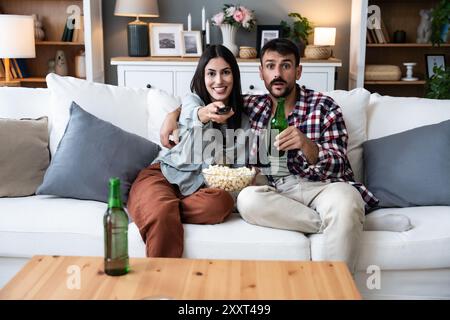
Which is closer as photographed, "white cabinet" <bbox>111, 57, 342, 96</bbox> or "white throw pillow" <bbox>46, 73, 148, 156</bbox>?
"white throw pillow" <bbox>46, 73, 148, 156</bbox>

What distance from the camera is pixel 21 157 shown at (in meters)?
2.44

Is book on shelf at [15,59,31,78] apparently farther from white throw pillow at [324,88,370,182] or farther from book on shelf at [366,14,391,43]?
white throw pillow at [324,88,370,182]

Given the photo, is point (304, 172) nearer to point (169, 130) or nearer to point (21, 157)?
point (169, 130)

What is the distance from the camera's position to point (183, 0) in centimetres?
484

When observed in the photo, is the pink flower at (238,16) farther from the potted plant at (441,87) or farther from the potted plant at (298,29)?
the potted plant at (441,87)

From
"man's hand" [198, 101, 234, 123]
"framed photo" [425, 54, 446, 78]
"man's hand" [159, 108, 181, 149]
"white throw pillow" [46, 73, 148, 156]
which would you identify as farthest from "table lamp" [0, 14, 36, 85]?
"framed photo" [425, 54, 446, 78]

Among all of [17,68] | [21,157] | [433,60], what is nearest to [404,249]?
[21,157]

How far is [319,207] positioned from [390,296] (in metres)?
0.42

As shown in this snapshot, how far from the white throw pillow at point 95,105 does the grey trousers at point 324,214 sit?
2.54ft

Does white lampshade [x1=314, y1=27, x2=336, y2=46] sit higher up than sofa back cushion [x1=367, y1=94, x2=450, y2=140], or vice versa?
white lampshade [x1=314, y1=27, x2=336, y2=46]

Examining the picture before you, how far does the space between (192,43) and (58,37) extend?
123 cm

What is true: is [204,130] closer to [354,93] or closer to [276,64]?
[276,64]

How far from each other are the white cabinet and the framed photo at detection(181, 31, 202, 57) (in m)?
0.21

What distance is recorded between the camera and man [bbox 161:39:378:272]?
78.2 inches
